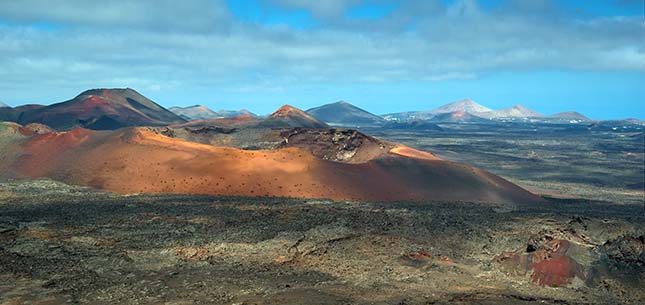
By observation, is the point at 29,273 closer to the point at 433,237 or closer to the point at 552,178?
the point at 433,237

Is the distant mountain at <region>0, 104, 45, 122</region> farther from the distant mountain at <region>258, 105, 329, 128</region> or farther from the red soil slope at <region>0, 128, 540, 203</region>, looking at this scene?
the red soil slope at <region>0, 128, 540, 203</region>

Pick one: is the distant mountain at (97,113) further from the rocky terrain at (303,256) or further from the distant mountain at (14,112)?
the rocky terrain at (303,256)

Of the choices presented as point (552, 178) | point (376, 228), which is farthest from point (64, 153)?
point (552, 178)

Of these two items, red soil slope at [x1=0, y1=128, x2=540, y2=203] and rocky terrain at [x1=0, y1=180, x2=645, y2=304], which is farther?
red soil slope at [x1=0, y1=128, x2=540, y2=203]

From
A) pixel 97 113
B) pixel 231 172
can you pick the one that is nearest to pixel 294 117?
pixel 97 113

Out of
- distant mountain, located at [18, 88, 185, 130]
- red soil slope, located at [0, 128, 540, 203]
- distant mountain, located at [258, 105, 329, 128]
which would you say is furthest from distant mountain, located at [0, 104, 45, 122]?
red soil slope, located at [0, 128, 540, 203]
